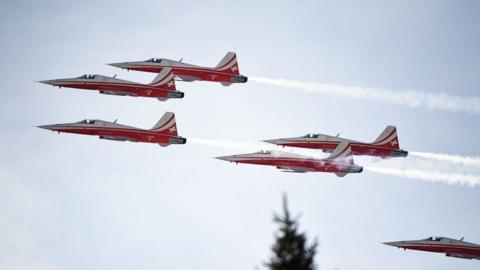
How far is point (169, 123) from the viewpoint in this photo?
498 feet

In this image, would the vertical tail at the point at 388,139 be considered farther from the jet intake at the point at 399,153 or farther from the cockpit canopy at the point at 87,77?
the cockpit canopy at the point at 87,77

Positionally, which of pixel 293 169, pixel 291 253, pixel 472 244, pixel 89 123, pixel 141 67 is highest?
pixel 141 67

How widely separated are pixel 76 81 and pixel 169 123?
2048 cm

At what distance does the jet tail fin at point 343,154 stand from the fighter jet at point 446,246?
1604 centimetres

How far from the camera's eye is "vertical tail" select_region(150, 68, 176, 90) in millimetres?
157875

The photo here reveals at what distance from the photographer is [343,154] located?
486 ft

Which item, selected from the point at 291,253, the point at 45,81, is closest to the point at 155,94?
the point at 45,81

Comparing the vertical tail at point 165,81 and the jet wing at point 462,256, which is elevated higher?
the vertical tail at point 165,81

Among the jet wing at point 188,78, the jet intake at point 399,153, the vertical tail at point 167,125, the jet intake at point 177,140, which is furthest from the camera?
the jet wing at point 188,78

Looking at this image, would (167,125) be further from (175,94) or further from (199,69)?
(199,69)

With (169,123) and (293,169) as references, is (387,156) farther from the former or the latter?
(169,123)

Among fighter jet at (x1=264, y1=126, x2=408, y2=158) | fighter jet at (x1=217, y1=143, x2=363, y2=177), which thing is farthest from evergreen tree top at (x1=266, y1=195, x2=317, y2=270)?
fighter jet at (x1=264, y1=126, x2=408, y2=158)

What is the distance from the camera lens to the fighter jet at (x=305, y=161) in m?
145

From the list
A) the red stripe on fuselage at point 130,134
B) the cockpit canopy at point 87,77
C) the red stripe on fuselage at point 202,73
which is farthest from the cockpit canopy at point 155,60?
the red stripe on fuselage at point 130,134
